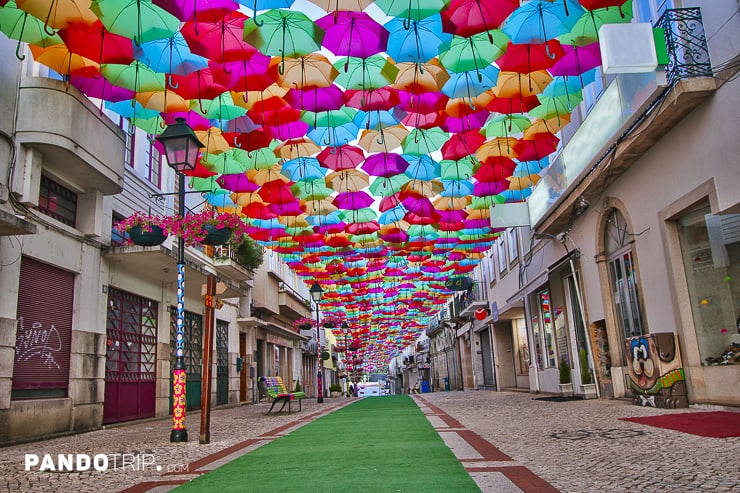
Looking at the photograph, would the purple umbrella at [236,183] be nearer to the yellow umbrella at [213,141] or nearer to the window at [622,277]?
the yellow umbrella at [213,141]

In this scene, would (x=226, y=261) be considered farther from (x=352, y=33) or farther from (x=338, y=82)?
(x=352, y=33)

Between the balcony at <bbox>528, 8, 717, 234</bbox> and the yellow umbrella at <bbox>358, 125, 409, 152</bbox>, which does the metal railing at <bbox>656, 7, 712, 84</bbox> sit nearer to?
the balcony at <bbox>528, 8, 717, 234</bbox>

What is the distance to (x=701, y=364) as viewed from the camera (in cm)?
878

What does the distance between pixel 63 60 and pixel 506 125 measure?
8.23 m

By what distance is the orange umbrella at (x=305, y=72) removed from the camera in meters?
9.05

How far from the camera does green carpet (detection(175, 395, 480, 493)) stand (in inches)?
159

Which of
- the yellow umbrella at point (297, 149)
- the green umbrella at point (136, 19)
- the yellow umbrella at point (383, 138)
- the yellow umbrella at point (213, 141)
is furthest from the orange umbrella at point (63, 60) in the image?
the yellow umbrella at point (383, 138)

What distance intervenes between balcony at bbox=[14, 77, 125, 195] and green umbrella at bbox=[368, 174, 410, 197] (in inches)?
239

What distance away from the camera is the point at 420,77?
945 cm

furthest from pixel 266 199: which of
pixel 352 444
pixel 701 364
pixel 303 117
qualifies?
pixel 701 364

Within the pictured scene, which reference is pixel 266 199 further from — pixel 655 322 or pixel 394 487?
pixel 394 487

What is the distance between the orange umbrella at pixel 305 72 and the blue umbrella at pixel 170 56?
1214 mm

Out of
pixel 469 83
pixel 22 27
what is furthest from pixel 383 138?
pixel 22 27

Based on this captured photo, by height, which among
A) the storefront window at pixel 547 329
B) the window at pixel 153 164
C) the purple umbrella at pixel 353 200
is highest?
the window at pixel 153 164
